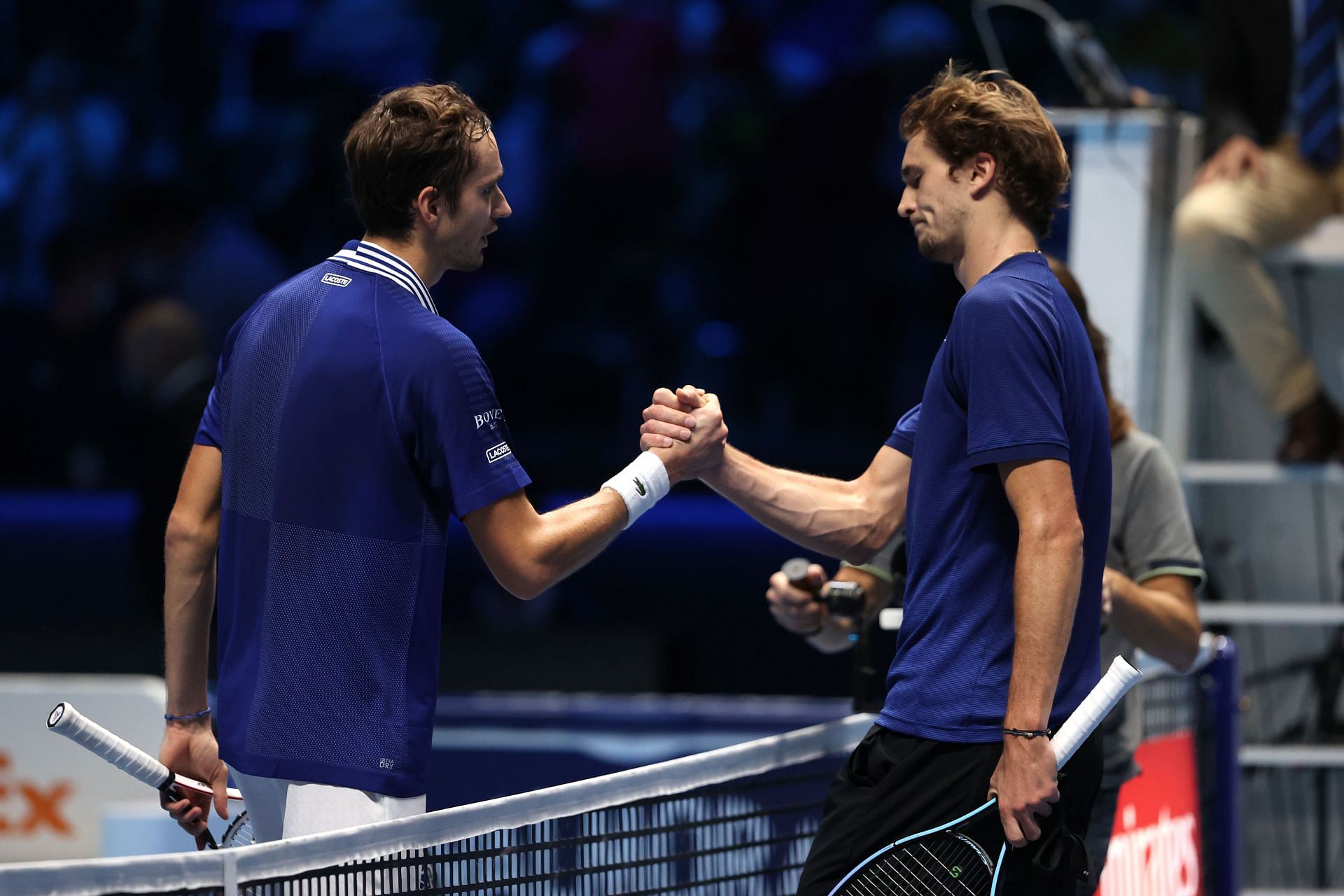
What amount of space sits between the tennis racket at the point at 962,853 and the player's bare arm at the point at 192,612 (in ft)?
3.61

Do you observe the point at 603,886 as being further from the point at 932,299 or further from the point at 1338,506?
the point at 932,299

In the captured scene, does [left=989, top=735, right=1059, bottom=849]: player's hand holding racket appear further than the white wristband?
No

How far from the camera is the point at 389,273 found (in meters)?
2.65

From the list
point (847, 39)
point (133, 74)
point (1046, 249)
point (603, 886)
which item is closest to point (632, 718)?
point (1046, 249)

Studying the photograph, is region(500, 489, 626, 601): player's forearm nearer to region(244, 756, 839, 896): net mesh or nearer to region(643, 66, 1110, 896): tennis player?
region(244, 756, 839, 896): net mesh

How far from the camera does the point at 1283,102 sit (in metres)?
5.48

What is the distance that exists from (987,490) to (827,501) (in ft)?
2.78

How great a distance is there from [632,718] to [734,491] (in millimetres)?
2997

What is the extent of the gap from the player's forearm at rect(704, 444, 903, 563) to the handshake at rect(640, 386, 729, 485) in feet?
0.25

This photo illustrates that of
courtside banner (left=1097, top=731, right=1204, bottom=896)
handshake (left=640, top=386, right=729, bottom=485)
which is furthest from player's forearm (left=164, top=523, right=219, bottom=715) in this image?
courtside banner (left=1097, top=731, right=1204, bottom=896)

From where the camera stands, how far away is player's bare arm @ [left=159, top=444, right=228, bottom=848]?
279 centimetres

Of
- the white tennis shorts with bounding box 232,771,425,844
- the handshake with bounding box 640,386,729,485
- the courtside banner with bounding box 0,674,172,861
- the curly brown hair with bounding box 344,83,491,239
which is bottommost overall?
the courtside banner with bounding box 0,674,172,861

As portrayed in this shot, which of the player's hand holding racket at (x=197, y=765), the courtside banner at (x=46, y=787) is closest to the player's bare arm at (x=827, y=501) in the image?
the player's hand holding racket at (x=197, y=765)

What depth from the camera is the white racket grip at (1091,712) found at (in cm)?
241
